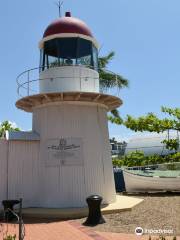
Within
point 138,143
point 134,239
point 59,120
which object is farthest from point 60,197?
point 138,143

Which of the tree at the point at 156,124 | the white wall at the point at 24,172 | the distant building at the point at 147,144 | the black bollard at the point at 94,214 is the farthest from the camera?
the distant building at the point at 147,144

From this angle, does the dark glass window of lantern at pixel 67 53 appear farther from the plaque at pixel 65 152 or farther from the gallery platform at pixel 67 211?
the gallery platform at pixel 67 211

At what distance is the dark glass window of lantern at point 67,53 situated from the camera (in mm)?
15500

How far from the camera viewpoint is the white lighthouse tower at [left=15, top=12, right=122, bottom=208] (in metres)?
15.1

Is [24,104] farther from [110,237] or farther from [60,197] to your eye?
[110,237]

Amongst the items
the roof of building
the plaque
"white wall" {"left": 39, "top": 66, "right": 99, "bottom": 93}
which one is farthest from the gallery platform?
"white wall" {"left": 39, "top": 66, "right": 99, "bottom": 93}

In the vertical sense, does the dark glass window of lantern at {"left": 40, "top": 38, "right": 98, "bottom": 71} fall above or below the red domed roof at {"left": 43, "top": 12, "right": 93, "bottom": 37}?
below

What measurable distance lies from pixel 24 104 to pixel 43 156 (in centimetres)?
283

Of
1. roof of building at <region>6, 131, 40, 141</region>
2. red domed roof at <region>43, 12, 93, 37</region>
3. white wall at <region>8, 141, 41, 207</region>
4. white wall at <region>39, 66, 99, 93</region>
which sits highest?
red domed roof at <region>43, 12, 93, 37</region>

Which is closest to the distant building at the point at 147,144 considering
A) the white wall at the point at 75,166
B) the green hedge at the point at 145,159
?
the green hedge at the point at 145,159

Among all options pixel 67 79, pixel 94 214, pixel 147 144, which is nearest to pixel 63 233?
pixel 94 214

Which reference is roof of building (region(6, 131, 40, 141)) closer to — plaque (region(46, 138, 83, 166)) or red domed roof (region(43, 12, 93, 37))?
plaque (region(46, 138, 83, 166))

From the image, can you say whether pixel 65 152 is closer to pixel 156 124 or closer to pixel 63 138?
pixel 63 138

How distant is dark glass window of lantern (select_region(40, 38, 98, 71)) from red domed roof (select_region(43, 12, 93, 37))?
36cm
